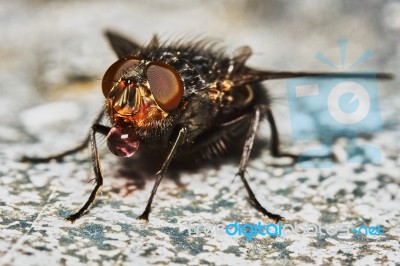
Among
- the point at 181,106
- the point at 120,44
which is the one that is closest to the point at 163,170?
the point at 181,106

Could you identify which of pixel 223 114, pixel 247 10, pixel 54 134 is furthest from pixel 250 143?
pixel 247 10

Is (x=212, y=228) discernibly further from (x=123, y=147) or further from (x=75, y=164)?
(x=75, y=164)

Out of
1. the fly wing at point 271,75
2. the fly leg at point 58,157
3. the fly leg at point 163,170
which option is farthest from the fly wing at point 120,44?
the fly leg at point 163,170

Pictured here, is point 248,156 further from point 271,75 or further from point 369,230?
point 369,230

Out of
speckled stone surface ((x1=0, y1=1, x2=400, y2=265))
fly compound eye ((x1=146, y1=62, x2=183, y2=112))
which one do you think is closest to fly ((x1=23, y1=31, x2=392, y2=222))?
fly compound eye ((x1=146, y1=62, x2=183, y2=112))

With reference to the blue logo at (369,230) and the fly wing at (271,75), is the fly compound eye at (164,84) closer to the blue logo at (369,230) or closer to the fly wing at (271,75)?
the fly wing at (271,75)

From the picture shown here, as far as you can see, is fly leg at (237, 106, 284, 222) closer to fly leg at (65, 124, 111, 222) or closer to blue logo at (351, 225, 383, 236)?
blue logo at (351, 225, 383, 236)

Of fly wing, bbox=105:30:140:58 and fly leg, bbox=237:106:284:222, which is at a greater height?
fly wing, bbox=105:30:140:58
